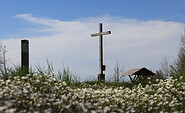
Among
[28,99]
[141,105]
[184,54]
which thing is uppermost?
[184,54]

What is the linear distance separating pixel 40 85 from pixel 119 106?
91.9 inches

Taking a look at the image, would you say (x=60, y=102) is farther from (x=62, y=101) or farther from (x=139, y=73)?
(x=139, y=73)

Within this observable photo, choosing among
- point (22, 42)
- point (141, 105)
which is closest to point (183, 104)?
point (141, 105)

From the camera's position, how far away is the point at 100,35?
15.8 meters

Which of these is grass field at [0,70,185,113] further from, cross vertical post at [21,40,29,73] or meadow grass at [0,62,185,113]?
cross vertical post at [21,40,29,73]

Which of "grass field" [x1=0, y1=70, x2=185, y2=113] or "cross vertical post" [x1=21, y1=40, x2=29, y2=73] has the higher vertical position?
"cross vertical post" [x1=21, y1=40, x2=29, y2=73]

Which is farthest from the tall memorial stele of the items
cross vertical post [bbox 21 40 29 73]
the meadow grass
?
the meadow grass

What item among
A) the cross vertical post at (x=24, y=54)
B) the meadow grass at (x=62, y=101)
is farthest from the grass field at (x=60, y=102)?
the cross vertical post at (x=24, y=54)

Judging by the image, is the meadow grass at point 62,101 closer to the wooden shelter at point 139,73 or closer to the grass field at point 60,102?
the grass field at point 60,102

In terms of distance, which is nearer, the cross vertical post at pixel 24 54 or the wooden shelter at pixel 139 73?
the cross vertical post at pixel 24 54

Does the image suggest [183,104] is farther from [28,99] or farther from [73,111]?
[28,99]

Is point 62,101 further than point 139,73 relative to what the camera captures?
No

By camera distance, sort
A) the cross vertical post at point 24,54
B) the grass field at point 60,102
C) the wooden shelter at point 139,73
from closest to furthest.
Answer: the grass field at point 60,102 < the cross vertical post at point 24,54 < the wooden shelter at point 139,73

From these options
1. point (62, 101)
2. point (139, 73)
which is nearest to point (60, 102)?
point (62, 101)
